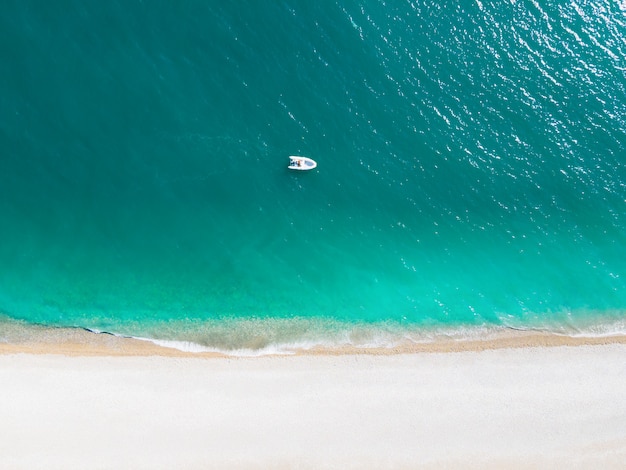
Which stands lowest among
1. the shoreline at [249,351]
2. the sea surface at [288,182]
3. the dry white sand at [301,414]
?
the dry white sand at [301,414]

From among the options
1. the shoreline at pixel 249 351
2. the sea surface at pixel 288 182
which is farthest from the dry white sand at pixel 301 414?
the sea surface at pixel 288 182

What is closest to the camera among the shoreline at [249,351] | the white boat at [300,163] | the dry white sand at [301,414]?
the dry white sand at [301,414]

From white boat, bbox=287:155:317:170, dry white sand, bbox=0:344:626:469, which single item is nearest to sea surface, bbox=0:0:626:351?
white boat, bbox=287:155:317:170

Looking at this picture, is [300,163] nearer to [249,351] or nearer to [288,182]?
[288,182]

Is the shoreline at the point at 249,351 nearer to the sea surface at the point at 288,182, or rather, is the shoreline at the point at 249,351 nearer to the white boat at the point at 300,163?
the sea surface at the point at 288,182

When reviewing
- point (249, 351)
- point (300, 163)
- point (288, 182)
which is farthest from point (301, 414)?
point (300, 163)

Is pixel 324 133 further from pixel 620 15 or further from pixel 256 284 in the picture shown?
pixel 620 15
